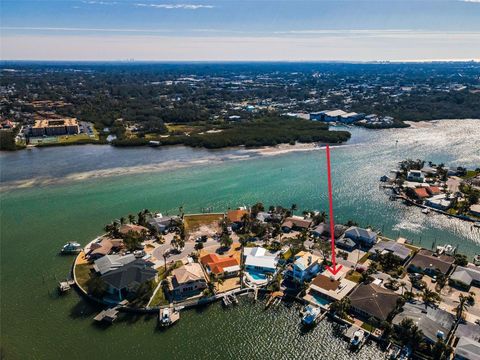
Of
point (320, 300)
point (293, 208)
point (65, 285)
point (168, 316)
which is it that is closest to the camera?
point (168, 316)

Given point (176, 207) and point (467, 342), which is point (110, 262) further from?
point (467, 342)

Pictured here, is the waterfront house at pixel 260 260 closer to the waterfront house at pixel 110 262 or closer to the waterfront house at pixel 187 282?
the waterfront house at pixel 187 282

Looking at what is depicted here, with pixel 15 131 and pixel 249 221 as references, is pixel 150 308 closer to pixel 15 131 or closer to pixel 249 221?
pixel 249 221

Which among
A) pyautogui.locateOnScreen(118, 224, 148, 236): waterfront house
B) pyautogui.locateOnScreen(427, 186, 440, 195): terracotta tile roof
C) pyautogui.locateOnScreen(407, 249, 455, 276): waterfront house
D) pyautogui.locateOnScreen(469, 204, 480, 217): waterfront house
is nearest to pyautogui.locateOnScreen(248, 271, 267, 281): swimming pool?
pyautogui.locateOnScreen(118, 224, 148, 236): waterfront house

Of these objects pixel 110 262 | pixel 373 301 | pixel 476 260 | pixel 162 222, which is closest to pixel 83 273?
pixel 110 262

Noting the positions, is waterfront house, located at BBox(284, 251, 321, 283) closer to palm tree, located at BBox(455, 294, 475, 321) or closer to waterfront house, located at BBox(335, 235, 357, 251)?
waterfront house, located at BBox(335, 235, 357, 251)

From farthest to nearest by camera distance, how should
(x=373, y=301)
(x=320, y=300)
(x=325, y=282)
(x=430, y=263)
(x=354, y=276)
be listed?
(x=430, y=263) → (x=354, y=276) → (x=325, y=282) → (x=320, y=300) → (x=373, y=301)

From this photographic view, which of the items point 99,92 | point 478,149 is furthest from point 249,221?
point 99,92
